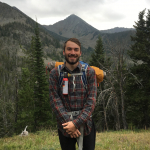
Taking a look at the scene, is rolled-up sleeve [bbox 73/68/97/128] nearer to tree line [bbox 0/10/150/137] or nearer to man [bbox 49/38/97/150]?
man [bbox 49/38/97/150]

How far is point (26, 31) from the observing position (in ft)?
642

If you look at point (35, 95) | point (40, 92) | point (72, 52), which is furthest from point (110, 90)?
point (35, 95)

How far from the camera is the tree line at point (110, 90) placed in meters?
10.5

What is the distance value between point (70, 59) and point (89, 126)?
106 cm

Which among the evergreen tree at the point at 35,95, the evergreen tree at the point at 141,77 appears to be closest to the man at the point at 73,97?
the evergreen tree at the point at 141,77

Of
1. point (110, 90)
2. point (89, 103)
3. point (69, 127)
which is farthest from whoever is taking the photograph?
point (110, 90)

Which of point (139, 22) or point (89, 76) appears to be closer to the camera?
point (89, 76)

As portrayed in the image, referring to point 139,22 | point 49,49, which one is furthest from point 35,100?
point 49,49

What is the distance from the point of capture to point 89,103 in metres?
1.90

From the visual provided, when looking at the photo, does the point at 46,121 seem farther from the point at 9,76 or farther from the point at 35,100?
the point at 9,76

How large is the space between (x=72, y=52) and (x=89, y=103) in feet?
2.58

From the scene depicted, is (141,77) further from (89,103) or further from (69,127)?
(69,127)

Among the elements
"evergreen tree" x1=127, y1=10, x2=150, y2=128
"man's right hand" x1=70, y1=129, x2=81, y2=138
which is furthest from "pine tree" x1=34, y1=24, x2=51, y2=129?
"man's right hand" x1=70, y1=129, x2=81, y2=138

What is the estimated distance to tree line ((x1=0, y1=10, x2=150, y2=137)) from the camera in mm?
10517
